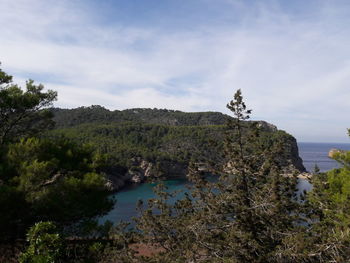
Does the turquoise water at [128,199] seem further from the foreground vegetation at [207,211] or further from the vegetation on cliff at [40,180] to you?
the foreground vegetation at [207,211]

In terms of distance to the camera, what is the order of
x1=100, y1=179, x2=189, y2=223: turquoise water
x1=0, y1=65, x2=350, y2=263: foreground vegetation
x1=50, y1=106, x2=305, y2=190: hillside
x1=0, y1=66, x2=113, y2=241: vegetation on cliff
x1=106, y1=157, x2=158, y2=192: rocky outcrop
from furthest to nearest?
x1=50, y1=106, x2=305, y2=190: hillside < x1=106, y1=157, x2=158, y2=192: rocky outcrop < x1=100, y1=179, x2=189, y2=223: turquoise water < x1=0, y1=66, x2=113, y2=241: vegetation on cliff < x1=0, y1=65, x2=350, y2=263: foreground vegetation

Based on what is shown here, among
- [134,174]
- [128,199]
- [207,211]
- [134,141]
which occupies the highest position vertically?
Answer: [134,141]

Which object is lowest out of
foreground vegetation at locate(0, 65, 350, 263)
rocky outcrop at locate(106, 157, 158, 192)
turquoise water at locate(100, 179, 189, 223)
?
turquoise water at locate(100, 179, 189, 223)

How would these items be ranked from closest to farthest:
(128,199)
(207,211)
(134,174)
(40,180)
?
(207,211)
(40,180)
(128,199)
(134,174)

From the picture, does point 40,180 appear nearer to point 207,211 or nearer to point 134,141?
point 207,211

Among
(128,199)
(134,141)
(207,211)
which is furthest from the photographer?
(134,141)

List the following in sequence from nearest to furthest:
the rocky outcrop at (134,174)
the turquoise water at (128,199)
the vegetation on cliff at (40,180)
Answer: the vegetation on cliff at (40,180) < the turquoise water at (128,199) < the rocky outcrop at (134,174)

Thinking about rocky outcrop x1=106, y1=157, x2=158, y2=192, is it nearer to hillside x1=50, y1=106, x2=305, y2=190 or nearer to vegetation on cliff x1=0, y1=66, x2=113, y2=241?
hillside x1=50, y1=106, x2=305, y2=190

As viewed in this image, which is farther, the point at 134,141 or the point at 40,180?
the point at 134,141

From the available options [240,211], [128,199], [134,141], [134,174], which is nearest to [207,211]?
[240,211]

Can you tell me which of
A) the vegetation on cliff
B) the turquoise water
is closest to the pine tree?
the vegetation on cliff

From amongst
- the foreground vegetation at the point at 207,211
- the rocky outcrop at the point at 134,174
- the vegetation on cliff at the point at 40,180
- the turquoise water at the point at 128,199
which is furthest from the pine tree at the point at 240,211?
the rocky outcrop at the point at 134,174

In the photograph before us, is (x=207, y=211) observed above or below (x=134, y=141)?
below

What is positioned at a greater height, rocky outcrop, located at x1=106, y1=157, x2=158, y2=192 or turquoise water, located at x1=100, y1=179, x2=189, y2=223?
rocky outcrop, located at x1=106, y1=157, x2=158, y2=192
